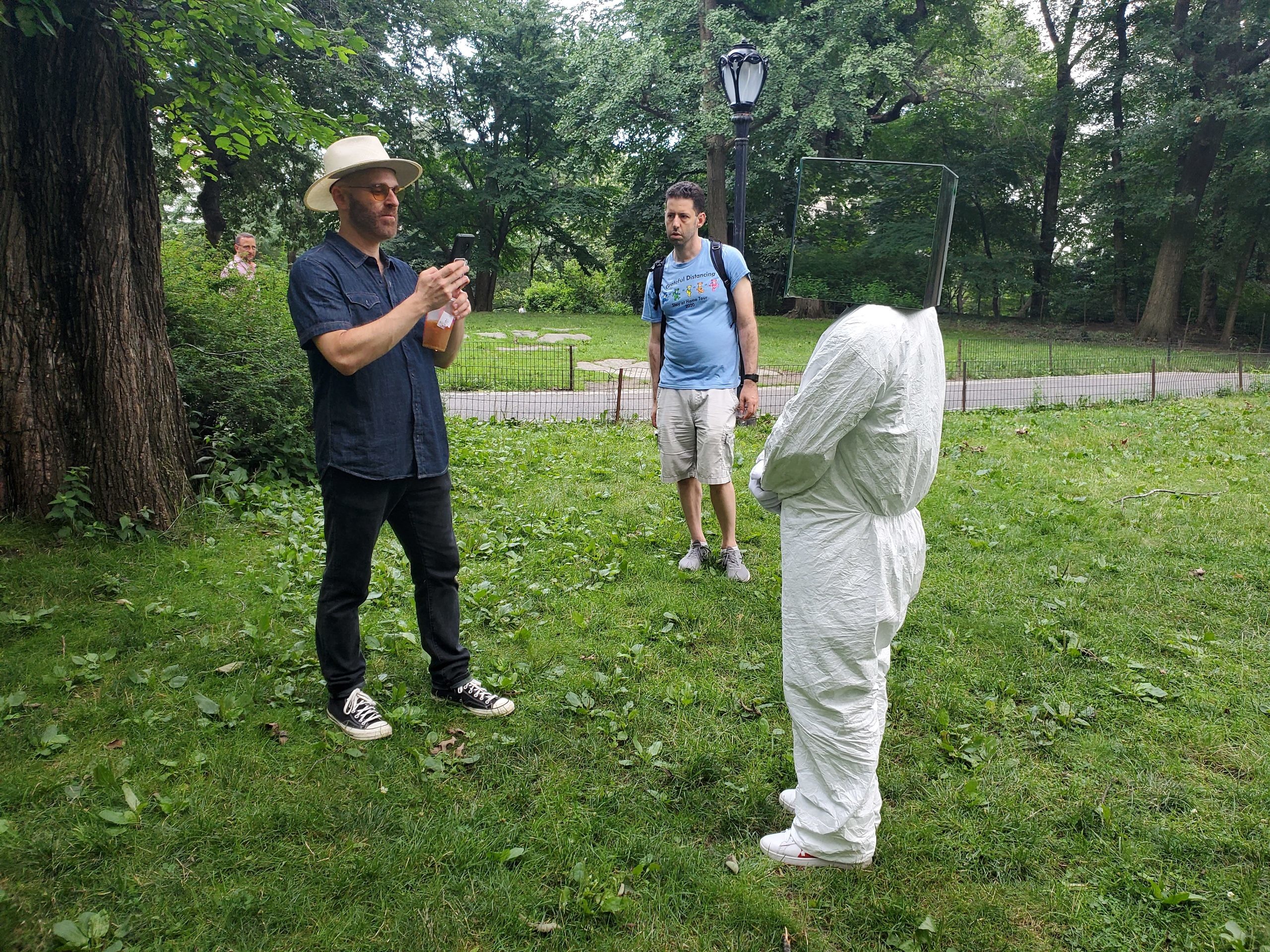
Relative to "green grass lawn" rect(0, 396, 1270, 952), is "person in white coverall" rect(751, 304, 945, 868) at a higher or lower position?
higher

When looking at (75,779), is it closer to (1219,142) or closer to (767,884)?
(767,884)

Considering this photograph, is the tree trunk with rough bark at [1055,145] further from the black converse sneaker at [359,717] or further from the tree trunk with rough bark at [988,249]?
the black converse sneaker at [359,717]

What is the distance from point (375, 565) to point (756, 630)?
2319 millimetres

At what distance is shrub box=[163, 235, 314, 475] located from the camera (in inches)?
255

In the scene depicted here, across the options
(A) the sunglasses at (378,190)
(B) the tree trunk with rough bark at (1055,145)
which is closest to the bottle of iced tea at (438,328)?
(A) the sunglasses at (378,190)

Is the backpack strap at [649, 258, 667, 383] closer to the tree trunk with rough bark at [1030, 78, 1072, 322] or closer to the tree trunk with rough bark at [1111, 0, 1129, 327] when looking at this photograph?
the tree trunk with rough bark at [1111, 0, 1129, 327]

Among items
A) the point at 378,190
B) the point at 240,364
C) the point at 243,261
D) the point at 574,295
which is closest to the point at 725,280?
the point at 378,190

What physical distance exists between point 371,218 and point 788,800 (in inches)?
104

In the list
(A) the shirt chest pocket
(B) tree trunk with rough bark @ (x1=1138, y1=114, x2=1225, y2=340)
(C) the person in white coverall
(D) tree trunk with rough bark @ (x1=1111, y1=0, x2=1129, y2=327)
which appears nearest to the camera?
(C) the person in white coverall

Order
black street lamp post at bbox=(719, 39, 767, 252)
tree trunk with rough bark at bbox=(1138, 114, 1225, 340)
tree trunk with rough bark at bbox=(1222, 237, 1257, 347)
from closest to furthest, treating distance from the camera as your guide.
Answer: black street lamp post at bbox=(719, 39, 767, 252)
tree trunk with rough bark at bbox=(1138, 114, 1225, 340)
tree trunk with rough bark at bbox=(1222, 237, 1257, 347)

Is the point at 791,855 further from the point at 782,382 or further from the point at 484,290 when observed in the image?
the point at 484,290

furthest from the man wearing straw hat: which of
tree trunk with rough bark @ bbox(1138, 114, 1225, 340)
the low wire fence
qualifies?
tree trunk with rough bark @ bbox(1138, 114, 1225, 340)

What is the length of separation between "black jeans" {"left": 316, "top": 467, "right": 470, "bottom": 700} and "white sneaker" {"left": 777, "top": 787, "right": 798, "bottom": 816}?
1423mm

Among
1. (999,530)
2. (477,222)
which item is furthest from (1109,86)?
(999,530)
